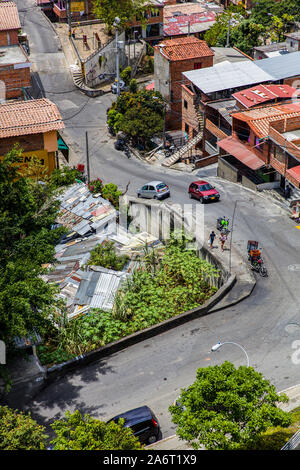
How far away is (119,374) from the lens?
33.2m

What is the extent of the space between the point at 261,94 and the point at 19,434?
4853 cm

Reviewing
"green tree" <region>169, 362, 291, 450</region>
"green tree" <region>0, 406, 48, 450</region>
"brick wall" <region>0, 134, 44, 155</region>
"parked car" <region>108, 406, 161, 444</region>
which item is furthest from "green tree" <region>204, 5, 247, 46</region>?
"green tree" <region>0, 406, 48, 450</region>

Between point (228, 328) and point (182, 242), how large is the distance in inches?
356

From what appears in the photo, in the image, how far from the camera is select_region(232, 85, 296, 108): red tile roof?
61.4m

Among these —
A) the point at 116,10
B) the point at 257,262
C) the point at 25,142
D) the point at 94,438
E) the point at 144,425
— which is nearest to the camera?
the point at 94,438

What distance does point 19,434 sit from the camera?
892 inches

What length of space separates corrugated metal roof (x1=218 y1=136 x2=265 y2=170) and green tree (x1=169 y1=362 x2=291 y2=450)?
3234 cm

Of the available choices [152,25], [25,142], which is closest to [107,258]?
[25,142]

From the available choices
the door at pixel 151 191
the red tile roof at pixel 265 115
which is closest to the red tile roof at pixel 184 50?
the red tile roof at pixel 265 115

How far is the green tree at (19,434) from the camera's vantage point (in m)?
22.4

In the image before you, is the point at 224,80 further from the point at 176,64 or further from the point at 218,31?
the point at 218,31

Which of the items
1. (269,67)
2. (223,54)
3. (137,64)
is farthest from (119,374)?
(137,64)

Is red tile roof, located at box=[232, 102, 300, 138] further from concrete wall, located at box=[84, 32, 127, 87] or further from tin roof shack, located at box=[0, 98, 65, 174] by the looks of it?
concrete wall, located at box=[84, 32, 127, 87]

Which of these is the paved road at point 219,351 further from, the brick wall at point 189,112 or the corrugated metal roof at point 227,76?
the brick wall at point 189,112
